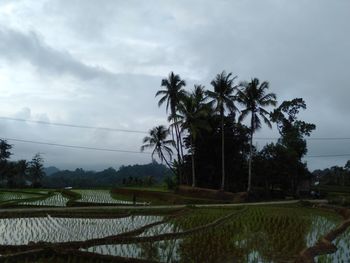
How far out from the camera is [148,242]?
13438 millimetres

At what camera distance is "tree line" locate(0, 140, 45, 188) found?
65.4 meters

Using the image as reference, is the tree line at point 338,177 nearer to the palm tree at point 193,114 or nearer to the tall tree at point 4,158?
the palm tree at point 193,114

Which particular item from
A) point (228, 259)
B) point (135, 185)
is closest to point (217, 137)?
point (135, 185)

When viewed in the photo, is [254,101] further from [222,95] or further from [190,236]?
[190,236]

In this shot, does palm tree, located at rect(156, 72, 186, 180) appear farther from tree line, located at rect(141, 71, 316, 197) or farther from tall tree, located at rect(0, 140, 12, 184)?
tall tree, located at rect(0, 140, 12, 184)

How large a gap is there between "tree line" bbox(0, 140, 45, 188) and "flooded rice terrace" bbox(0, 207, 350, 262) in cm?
4266

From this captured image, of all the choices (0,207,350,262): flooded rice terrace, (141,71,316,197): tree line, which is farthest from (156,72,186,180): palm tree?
(0,207,350,262): flooded rice terrace

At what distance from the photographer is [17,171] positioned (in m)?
69.1

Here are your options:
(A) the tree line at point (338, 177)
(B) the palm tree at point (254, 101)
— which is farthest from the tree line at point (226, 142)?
(A) the tree line at point (338, 177)

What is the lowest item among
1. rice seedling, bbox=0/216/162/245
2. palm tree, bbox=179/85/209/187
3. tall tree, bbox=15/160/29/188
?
rice seedling, bbox=0/216/162/245

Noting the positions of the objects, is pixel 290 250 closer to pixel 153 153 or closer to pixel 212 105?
pixel 212 105

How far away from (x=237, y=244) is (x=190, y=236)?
2.10 m

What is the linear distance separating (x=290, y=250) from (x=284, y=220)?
28.2ft

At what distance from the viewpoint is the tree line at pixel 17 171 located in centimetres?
6544
